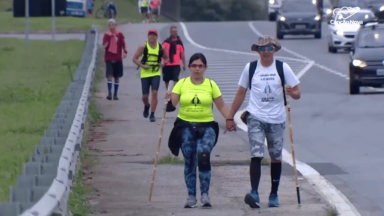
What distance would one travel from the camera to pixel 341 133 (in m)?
14.3

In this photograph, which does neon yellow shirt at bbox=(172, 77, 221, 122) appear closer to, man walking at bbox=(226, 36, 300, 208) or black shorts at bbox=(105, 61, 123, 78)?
man walking at bbox=(226, 36, 300, 208)

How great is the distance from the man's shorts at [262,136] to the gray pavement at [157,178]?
1.88 feet

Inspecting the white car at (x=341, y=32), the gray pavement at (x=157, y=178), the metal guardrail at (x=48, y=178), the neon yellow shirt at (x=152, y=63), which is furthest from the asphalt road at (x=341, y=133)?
the metal guardrail at (x=48, y=178)

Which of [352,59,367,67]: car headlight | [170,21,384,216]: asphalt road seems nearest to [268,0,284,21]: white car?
[170,21,384,216]: asphalt road

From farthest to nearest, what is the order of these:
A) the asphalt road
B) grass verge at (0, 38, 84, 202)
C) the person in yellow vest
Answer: the person in yellow vest
grass verge at (0, 38, 84, 202)
the asphalt road

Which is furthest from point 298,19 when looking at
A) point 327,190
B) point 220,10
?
point 220,10

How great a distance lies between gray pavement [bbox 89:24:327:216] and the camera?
325 inches

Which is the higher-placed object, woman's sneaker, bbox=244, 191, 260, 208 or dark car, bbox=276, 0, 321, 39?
dark car, bbox=276, 0, 321, 39

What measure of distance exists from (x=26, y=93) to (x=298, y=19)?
64.7 feet

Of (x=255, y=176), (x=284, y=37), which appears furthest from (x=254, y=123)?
(x=284, y=37)

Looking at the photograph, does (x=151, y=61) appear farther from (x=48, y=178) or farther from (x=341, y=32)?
(x=341, y=32)

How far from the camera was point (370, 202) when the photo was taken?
8.69 meters

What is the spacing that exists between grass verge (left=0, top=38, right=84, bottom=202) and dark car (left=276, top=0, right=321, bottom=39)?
9.20 meters

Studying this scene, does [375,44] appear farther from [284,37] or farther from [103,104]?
[284,37]
